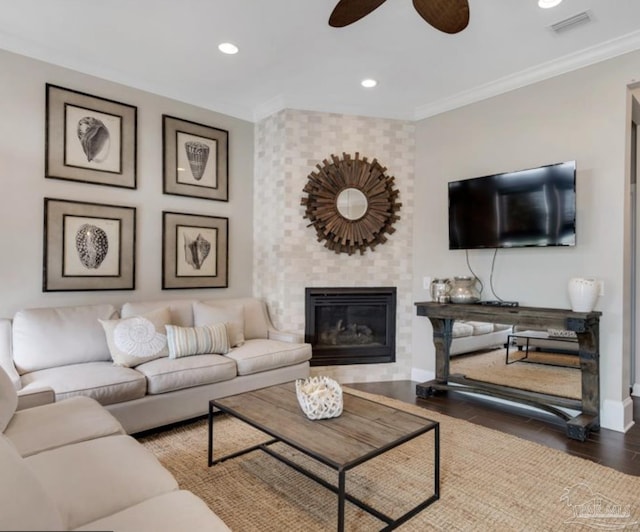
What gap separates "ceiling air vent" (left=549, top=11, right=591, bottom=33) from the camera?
2.63m

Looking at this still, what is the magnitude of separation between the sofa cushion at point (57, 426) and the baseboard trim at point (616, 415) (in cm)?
327

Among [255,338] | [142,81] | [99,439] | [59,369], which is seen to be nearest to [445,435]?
[255,338]

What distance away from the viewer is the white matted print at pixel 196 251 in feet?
12.7

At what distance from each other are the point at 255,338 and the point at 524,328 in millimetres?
2405

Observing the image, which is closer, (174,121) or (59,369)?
(59,369)

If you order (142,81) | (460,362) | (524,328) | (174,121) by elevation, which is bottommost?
(460,362)

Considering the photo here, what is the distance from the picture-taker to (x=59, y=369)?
105 inches

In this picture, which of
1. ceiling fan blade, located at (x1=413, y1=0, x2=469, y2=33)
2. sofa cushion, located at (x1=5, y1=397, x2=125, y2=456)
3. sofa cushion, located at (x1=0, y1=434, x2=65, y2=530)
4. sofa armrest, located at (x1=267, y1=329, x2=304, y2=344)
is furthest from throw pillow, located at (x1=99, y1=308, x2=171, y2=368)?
ceiling fan blade, located at (x1=413, y1=0, x2=469, y2=33)

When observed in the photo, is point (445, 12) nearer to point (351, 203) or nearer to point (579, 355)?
point (351, 203)

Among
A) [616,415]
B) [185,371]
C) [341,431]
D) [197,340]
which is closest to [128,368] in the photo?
[185,371]

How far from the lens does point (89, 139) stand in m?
3.32

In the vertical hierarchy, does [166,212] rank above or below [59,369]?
above

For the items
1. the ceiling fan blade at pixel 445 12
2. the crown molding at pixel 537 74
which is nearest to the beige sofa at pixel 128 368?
the ceiling fan blade at pixel 445 12

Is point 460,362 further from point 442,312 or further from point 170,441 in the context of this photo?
point 170,441
